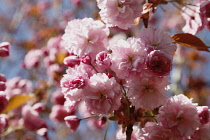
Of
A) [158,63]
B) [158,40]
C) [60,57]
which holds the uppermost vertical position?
[60,57]

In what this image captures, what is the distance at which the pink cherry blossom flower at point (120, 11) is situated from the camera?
56.9 inches

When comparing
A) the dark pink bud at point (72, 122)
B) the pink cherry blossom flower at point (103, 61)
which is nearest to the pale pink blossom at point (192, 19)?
the pink cherry blossom flower at point (103, 61)

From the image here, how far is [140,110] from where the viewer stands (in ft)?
4.70

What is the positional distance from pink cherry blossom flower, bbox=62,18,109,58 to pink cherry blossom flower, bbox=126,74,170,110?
0.89 feet

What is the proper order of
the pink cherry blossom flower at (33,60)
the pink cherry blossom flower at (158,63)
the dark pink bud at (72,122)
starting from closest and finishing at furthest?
the pink cherry blossom flower at (158,63) < the dark pink bud at (72,122) < the pink cherry blossom flower at (33,60)

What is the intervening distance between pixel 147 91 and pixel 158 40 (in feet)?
0.72

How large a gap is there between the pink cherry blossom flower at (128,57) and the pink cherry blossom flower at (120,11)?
0.20 meters

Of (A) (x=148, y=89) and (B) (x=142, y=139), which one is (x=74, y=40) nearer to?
(A) (x=148, y=89)

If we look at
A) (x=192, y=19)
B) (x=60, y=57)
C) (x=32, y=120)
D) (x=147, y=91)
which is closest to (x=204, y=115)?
(x=147, y=91)

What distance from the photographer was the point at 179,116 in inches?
52.7

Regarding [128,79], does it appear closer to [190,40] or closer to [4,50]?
[190,40]

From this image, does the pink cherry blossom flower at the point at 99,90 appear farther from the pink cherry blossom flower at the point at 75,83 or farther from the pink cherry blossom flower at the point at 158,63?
the pink cherry blossom flower at the point at 158,63

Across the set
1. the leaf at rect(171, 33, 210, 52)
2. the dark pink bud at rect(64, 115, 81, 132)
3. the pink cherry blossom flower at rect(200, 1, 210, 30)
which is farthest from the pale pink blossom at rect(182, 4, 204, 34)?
the dark pink bud at rect(64, 115, 81, 132)

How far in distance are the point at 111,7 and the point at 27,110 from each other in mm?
1228
